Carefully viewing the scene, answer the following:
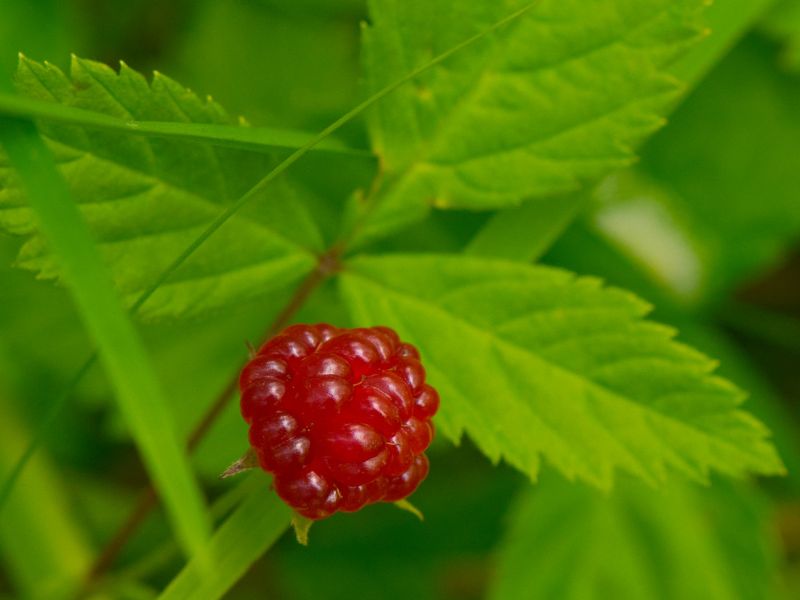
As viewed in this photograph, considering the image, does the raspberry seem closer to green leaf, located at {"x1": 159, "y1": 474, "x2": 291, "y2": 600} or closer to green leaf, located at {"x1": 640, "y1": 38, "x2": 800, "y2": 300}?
green leaf, located at {"x1": 159, "y1": 474, "x2": 291, "y2": 600}

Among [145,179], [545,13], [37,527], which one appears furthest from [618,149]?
[37,527]

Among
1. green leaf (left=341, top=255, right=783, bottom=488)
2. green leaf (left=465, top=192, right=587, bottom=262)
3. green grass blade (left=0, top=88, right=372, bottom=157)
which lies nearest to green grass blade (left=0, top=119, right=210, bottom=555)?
green grass blade (left=0, top=88, right=372, bottom=157)

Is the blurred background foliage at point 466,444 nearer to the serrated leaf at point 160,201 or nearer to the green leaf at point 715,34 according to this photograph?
the green leaf at point 715,34

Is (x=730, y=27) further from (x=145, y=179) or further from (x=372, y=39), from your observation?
(x=145, y=179)

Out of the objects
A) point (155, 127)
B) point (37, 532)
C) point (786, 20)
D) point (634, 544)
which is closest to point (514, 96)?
point (155, 127)

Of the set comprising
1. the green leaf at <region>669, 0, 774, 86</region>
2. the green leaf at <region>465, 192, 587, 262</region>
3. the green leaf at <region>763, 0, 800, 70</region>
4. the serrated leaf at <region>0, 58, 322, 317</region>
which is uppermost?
the green leaf at <region>763, 0, 800, 70</region>

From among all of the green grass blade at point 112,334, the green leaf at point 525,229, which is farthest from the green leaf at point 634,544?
the green grass blade at point 112,334

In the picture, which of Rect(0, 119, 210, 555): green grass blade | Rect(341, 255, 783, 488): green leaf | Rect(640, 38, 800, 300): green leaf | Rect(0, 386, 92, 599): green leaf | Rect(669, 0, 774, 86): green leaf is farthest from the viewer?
Rect(640, 38, 800, 300): green leaf

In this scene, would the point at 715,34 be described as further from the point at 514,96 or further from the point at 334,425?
the point at 334,425
